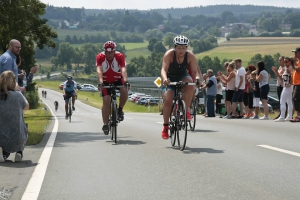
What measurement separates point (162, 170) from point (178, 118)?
9.07 ft

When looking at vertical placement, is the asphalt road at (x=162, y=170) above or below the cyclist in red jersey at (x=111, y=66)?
below

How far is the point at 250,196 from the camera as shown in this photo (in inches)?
281

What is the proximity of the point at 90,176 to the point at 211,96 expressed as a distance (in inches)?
651

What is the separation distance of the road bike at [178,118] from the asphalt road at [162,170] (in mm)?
240

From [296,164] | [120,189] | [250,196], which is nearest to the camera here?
[250,196]

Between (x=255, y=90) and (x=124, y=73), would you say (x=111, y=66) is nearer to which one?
(x=124, y=73)

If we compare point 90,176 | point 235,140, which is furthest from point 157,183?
point 235,140

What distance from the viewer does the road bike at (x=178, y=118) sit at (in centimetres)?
1172

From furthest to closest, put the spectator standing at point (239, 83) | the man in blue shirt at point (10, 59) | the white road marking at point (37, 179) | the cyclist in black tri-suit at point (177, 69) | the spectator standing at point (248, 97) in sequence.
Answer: the spectator standing at point (248, 97)
the spectator standing at point (239, 83)
the man in blue shirt at point (10, 59)
the cyclist in black tri-suit at point (177, 69)
the white road marking at point (37, 179)

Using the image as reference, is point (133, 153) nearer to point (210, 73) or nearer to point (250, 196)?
point (250, 196)

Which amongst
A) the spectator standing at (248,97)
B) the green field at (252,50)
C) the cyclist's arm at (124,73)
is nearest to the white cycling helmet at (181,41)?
the cyclist's arm at (124,73)

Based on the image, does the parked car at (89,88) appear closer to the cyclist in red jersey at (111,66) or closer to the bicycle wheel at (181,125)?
the cyclist in red jersey at (111,66)

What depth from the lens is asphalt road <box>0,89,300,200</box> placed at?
24.8ft

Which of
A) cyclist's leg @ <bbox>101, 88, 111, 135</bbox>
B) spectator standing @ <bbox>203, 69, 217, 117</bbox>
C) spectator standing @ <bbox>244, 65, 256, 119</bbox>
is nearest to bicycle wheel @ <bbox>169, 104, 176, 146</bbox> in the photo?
cyclist's leg @ <bbox>101, 88, 111, 135</bbox>
